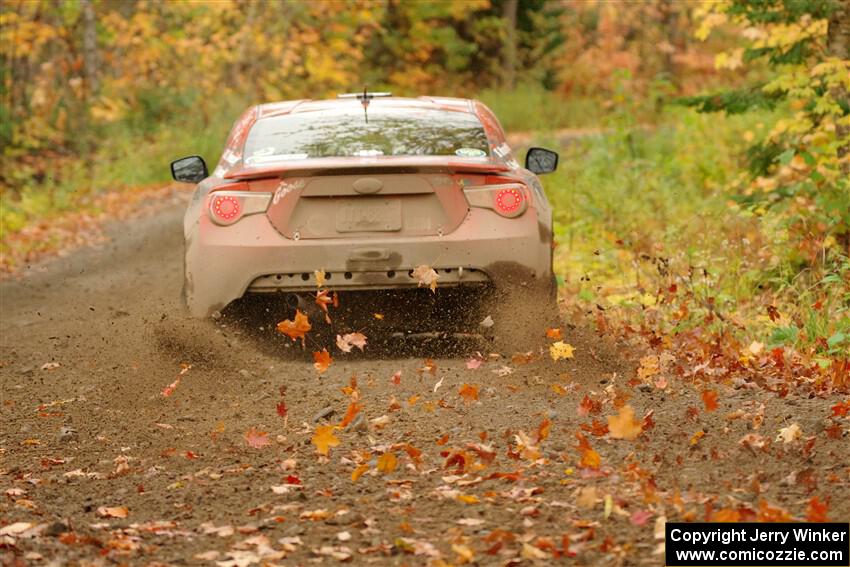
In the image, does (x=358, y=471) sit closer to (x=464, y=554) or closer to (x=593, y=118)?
(x=464, y=554)

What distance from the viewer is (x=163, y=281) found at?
475 inches

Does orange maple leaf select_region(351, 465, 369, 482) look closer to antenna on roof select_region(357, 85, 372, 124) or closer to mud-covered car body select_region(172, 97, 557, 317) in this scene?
mud-covered car body select_region(172, 97, 557, 317)

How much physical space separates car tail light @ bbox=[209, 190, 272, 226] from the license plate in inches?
18.1

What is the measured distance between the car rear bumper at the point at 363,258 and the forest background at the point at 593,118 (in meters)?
0.91

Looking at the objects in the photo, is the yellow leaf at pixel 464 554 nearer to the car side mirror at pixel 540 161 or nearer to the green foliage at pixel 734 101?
the car side mirror at pixel 540 161

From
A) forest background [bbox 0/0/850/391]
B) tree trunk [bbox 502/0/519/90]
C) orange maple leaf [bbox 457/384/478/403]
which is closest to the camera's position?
orange maple leaf [bbox 457/384/478/403]

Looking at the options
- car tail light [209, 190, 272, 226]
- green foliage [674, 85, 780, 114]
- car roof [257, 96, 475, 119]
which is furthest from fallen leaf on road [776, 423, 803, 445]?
green foliage [674, 85, 780, 114]

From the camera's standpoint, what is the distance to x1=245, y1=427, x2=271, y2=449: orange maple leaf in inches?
221

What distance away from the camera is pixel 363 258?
277 inches

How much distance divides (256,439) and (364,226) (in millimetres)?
1871

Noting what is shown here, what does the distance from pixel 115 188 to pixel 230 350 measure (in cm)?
1488

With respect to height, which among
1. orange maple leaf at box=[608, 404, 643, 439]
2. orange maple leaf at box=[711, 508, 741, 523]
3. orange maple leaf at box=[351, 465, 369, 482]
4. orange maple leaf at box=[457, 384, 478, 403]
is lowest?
orange maple leaf at box=[457, 384, 478, 403]

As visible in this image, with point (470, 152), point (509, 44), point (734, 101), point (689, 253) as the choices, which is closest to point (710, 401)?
point (470, 152)

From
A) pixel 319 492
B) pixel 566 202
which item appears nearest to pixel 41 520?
pixel 319 492
